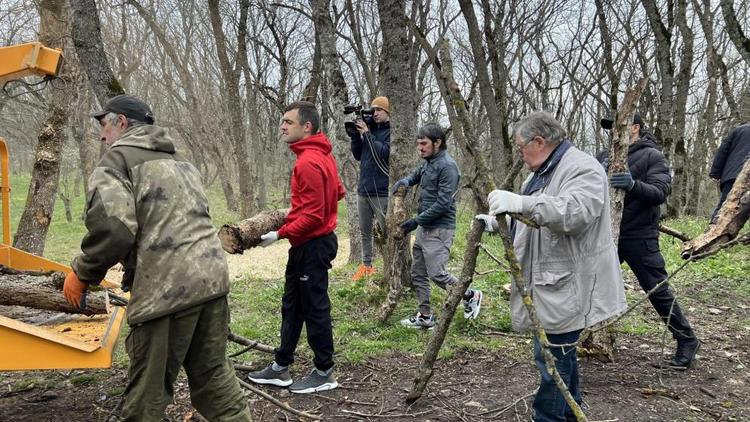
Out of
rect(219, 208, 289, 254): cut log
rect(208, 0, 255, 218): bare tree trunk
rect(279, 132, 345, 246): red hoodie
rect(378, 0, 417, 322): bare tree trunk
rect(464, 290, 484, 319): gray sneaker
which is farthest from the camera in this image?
rect(208, 0, 255, 218): bare tree trunk

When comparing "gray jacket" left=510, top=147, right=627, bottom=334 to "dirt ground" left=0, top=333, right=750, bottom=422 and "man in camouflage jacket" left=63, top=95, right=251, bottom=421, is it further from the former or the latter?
"man in camouflage jacket" left=63, top=95, right=251, bottom=421

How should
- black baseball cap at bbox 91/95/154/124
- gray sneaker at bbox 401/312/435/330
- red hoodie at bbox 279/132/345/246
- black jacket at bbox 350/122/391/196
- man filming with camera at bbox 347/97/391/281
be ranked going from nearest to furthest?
black baseball cap at bbox 91/95/154/124 → red hoodie at bbox 279/132/345/246 → gray sneaker at bbox 401/312/435/330 → man filming with camera at bbox 347/97/391/281 → black jacket at bbox 350/122/391/196

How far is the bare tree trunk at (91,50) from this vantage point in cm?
595

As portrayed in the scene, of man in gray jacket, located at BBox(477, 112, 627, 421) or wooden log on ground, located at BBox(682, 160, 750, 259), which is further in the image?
wooden log on ground, located at BBox(682, 160, 750, 259)

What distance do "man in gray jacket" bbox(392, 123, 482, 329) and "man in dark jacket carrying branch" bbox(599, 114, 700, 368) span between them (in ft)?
4.64

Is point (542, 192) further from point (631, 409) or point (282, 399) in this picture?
point (282, 399)

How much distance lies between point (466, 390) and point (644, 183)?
6.81ft

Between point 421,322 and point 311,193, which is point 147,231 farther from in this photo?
point 421,322

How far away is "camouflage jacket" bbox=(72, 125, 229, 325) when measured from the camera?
8.39ft

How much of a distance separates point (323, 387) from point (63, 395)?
1.87 m

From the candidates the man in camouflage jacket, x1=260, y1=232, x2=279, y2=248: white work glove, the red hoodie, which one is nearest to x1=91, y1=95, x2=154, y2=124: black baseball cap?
the man in camouflage jacket

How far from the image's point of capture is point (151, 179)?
2678 millimetres

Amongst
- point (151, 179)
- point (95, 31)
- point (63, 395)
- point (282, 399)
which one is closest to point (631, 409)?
point (282, 399)

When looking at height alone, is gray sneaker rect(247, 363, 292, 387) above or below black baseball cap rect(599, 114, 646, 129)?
below
